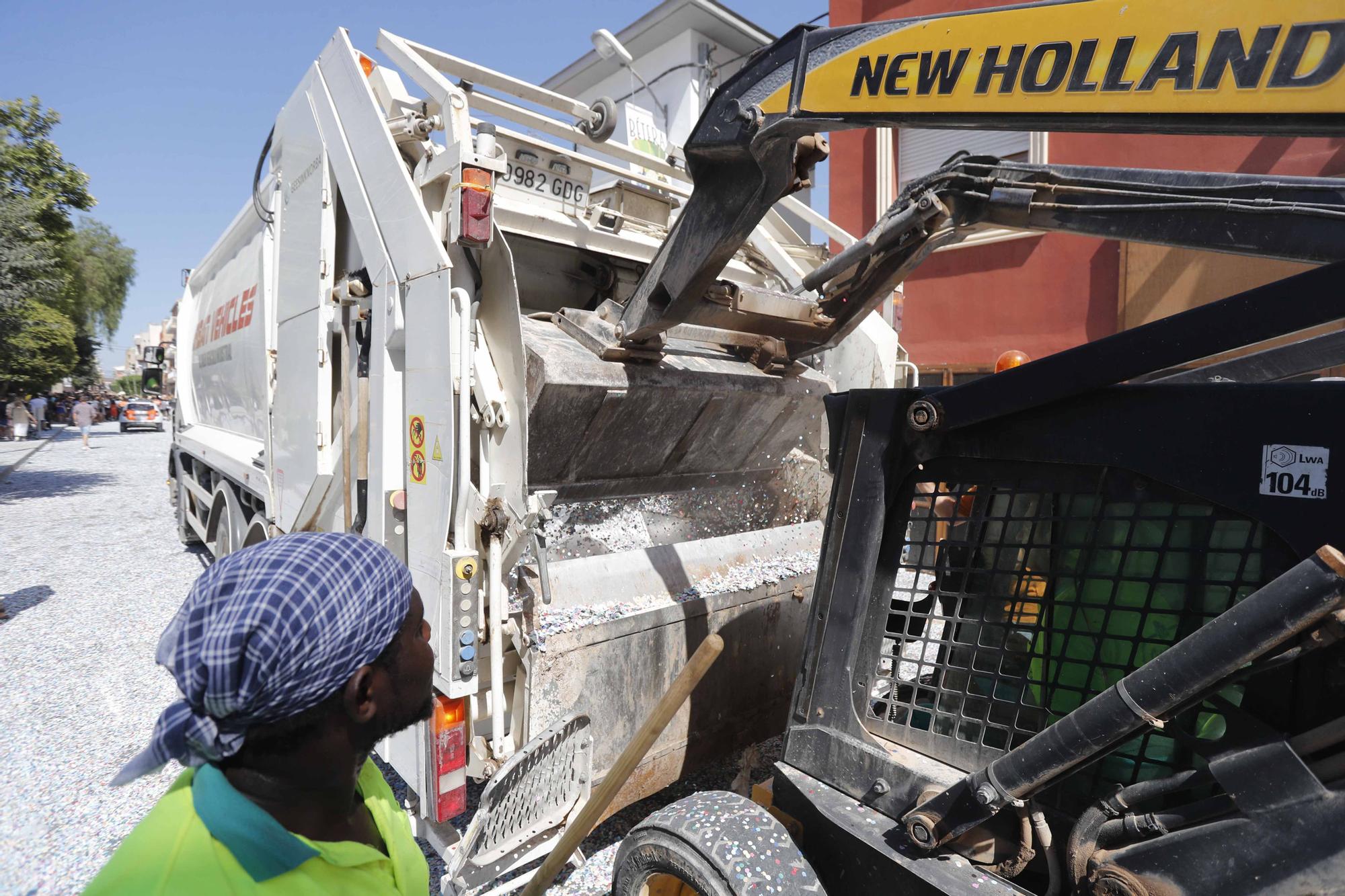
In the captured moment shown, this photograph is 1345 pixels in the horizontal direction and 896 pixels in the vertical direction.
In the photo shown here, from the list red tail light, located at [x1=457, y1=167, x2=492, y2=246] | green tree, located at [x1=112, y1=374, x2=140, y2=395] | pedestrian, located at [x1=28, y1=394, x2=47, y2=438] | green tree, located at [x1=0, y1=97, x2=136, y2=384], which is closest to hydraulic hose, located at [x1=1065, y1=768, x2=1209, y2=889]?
red tail light, located at [x1=457, y1=167, x2=492, y2=246]

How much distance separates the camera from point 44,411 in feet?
89.7

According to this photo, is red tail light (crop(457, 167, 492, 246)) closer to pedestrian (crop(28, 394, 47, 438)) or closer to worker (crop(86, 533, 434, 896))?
worker (crop(86, 533, 434, 896))

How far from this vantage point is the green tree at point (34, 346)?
36.4 feet

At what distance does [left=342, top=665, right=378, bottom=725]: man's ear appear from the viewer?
0.88 metres

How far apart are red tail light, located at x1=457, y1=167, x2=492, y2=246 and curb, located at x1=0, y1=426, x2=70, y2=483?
15.7 metres

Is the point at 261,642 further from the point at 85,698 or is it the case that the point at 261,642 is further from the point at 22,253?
the point at 22,253

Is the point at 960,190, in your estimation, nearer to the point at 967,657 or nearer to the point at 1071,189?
the point at 1071,189

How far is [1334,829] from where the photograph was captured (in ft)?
3.86

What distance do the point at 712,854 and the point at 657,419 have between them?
169 cm

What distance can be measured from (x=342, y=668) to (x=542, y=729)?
1642mm

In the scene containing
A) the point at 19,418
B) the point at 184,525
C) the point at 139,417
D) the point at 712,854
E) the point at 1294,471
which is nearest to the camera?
the point at 1294,471

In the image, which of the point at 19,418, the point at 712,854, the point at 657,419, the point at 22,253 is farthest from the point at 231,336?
the point at 19,418

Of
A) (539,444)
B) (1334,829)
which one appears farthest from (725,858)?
(539,444)

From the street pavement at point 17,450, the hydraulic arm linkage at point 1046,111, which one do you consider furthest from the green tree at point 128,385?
the hydraulic arm linkage at point 1046,111
